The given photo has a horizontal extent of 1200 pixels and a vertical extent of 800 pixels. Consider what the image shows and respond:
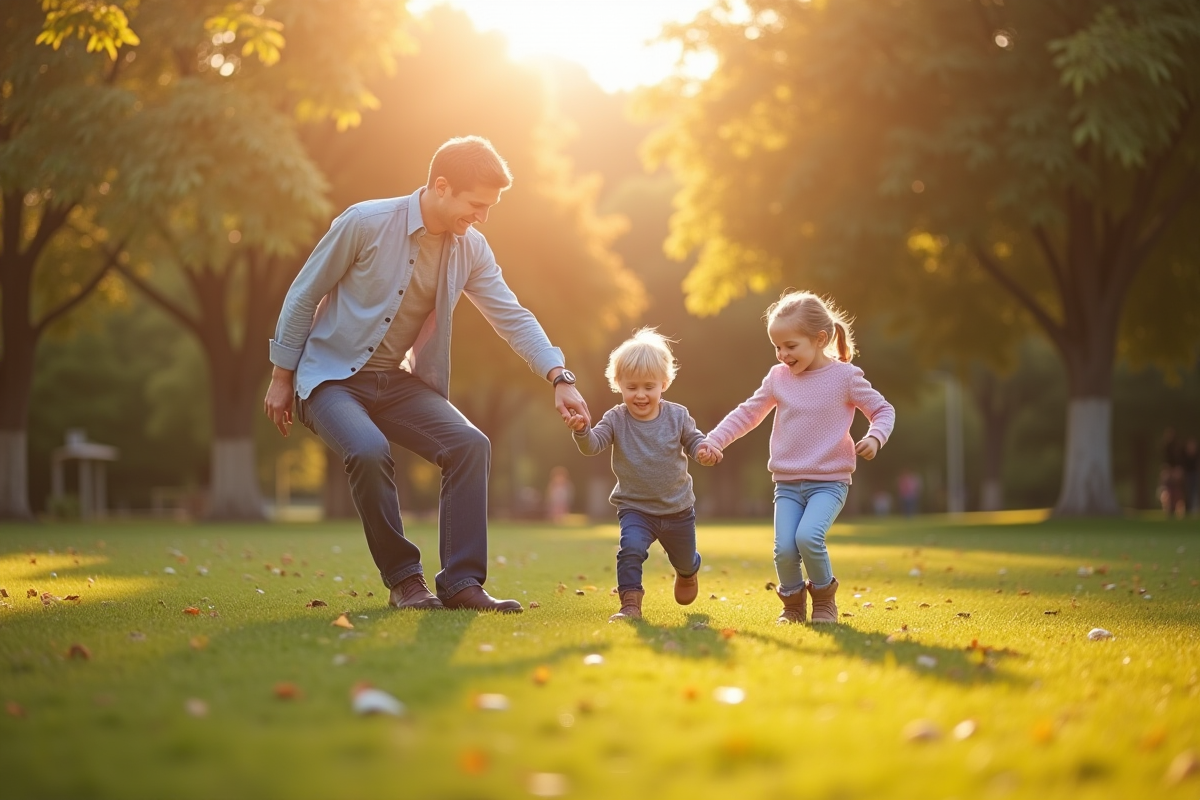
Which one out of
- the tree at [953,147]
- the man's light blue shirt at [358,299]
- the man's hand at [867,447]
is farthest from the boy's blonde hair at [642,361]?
the tree at [953,147]

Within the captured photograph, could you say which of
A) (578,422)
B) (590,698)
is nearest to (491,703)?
(590,698)

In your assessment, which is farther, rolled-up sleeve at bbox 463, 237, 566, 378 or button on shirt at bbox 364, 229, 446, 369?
rolled-up sleeve at bbox 463, 237, 566, 378

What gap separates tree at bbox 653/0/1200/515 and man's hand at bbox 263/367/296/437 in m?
14.4

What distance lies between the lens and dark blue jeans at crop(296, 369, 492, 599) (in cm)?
650

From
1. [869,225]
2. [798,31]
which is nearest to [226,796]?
[869,225]

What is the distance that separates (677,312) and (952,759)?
39511 mm

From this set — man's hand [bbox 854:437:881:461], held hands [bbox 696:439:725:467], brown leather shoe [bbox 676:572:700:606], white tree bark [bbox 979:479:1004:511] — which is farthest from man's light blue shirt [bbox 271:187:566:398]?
white tree bark [bbox 979:479:1004:511]

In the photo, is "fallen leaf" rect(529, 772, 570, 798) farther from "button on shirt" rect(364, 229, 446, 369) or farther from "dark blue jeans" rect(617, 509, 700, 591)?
"button on shirt" rect(364, 229, 446, 369)

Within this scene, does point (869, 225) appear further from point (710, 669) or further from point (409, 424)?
point (710, 669)

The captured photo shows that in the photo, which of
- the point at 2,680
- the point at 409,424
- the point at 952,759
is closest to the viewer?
the point at 952,759

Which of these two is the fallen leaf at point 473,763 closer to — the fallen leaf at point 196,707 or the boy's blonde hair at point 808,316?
the fallen leaf at point 196,707

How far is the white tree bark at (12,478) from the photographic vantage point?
21734 millimetres

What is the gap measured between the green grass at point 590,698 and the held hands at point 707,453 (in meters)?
0.88

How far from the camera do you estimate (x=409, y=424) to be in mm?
→ 6691
